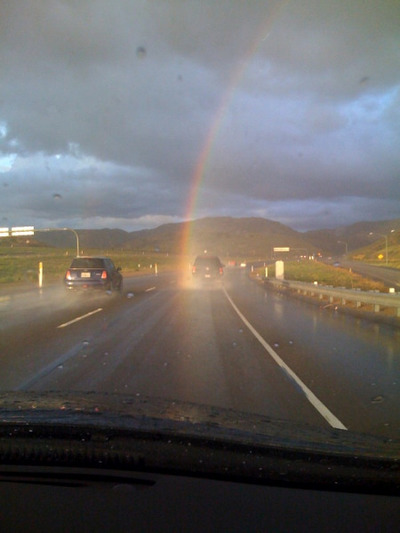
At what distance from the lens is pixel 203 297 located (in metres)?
25.4

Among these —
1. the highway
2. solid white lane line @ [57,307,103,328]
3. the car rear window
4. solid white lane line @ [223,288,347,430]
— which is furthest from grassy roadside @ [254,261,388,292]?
solid white lane line @ [223,288,347,430]

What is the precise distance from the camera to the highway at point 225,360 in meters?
6.88

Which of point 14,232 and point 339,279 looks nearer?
point 339,279

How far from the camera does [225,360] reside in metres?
9.81

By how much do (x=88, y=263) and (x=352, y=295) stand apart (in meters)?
12.1

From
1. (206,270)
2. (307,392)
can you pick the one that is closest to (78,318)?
(307,392)

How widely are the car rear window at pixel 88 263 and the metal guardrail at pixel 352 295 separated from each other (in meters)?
9.97

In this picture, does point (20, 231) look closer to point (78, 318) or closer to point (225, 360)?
point (78, 318)

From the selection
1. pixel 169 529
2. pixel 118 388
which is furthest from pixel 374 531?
pixel 118 388

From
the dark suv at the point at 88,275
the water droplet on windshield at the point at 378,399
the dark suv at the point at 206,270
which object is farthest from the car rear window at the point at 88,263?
the water droplet on windshield at the point at 378,399

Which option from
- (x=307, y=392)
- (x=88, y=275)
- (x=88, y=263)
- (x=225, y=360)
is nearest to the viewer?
(x=307, y=392)

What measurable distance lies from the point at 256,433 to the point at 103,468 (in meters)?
1.16

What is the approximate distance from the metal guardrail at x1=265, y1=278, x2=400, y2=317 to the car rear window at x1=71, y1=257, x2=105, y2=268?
9972 mm

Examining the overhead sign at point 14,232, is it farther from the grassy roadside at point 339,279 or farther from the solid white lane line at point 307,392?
the solid white lane line at point 307,392
